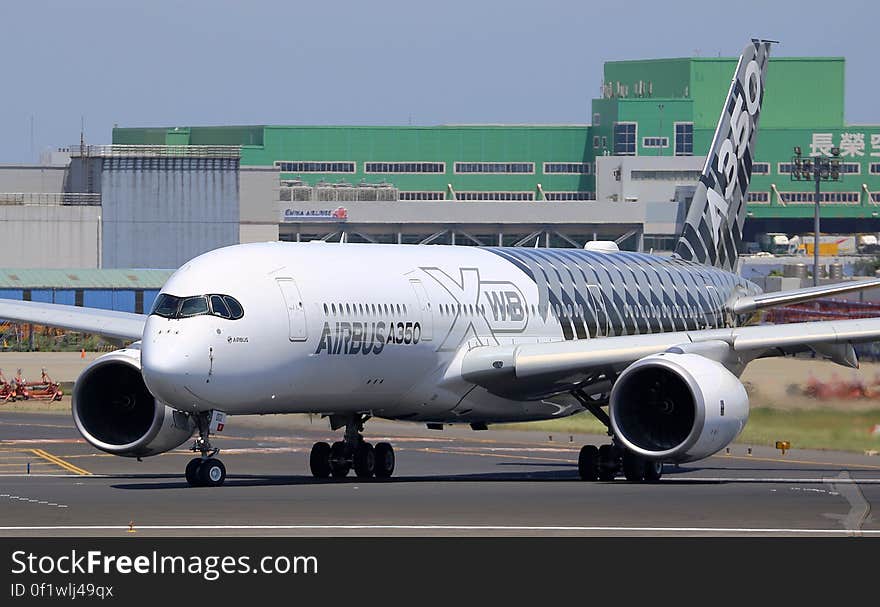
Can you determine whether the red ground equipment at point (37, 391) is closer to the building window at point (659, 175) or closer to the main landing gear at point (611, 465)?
the main landing gear at point (611, 465)

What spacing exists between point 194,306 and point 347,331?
368 centimetres

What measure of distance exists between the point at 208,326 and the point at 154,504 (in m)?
4.40

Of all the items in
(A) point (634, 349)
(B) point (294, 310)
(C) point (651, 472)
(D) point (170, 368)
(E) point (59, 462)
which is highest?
(B) point (294, 310)

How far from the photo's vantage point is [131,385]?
39062 mm

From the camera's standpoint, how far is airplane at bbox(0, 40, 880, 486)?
115ft

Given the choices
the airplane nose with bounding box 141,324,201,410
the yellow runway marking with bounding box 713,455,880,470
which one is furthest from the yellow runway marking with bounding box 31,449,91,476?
the yellow runway marking with bounding box 713,455,880,470

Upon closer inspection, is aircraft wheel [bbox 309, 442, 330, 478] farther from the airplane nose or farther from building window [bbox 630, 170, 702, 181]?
building window [bbox 630, 170, 702, 181]

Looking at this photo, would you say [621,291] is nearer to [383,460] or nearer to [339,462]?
[383,460]

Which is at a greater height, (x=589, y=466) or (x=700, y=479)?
(x=589, y=466)

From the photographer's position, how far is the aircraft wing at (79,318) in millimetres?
41750

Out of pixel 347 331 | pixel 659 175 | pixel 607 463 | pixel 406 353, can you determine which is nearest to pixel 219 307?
pixel 347 331

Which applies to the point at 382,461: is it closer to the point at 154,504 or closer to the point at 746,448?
the point at 154,504

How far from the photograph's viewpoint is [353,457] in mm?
40906
